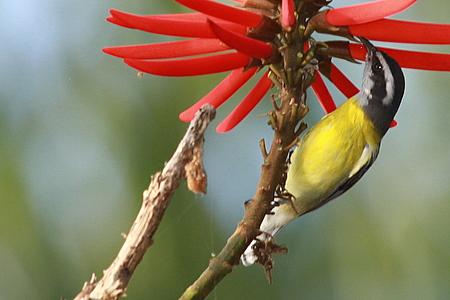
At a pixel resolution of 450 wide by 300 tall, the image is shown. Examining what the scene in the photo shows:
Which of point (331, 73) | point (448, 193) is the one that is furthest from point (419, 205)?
point (331, 73)

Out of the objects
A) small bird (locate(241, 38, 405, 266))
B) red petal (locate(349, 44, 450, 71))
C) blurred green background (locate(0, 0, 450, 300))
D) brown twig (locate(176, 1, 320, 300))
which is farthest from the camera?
blurred green background (locate(0, 0, 450, 300))

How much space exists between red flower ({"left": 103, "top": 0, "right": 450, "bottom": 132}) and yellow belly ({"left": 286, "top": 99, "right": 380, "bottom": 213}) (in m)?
0.41

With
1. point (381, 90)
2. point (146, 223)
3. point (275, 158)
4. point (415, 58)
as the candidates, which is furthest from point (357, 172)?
point (146, 223)

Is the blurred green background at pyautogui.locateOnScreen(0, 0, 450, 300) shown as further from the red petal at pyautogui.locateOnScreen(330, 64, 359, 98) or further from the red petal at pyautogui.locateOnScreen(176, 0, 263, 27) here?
the red petal at pyautogui.locateOnScreen(176, 0, 263, 27)

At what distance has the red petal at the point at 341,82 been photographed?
1097 mm

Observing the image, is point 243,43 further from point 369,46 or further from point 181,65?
point 369,46

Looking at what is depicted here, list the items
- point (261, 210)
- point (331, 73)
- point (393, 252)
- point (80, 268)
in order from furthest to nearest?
point (393, 252) → point (80, 268) → point (331, 73) → point (261, 210)

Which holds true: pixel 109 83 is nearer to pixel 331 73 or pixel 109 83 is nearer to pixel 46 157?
pixel 46 157

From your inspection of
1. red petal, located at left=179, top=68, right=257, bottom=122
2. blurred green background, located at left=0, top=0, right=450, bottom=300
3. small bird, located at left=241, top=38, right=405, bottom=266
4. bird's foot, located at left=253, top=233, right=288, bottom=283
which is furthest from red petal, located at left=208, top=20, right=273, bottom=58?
blurred green background, located at left=0, top=0, right=450, bottom=300

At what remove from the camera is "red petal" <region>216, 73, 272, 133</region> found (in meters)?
1.13

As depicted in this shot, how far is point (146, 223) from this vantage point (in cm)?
82

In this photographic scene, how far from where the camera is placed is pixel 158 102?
222 centimetres

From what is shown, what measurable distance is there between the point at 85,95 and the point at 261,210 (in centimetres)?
155

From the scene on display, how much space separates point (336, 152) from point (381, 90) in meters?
0.15
